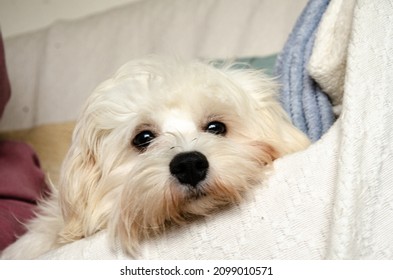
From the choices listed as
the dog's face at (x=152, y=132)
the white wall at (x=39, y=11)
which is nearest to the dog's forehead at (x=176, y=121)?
the dog's face at (x=152, y=132)

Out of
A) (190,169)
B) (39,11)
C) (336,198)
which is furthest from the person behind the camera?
(39,11)

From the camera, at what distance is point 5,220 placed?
1289mm

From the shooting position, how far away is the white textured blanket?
0.70 metres

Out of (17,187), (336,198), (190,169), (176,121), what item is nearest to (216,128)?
(176,121)

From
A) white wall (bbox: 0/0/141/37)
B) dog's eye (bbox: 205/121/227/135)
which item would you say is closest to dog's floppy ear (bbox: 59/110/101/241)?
dog's eye (bbox: 205/121/227/135)

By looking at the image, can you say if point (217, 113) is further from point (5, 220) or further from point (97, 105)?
point (5, 220)

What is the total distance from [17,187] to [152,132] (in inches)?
22.4

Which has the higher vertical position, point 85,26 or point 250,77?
point 250,77

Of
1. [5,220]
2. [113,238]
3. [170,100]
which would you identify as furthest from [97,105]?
[5,220]

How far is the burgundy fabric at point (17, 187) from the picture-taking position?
1.30 m

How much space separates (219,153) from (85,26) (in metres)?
1.05

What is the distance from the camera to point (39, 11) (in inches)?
79.4

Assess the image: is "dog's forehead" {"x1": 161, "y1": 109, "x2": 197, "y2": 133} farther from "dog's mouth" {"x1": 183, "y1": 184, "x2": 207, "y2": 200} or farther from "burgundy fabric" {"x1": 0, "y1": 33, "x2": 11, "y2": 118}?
"burgundy fabric" {"x1": 0, "y1": 33, "x2": 11, "y2": 118}

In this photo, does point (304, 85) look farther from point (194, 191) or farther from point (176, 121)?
point (194, 191)
